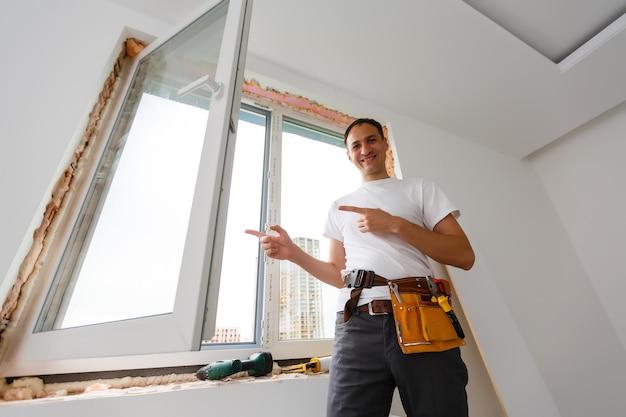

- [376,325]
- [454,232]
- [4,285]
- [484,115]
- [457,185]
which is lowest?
[376,325]

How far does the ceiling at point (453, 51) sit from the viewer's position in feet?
4.90

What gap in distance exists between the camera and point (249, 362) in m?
1.06

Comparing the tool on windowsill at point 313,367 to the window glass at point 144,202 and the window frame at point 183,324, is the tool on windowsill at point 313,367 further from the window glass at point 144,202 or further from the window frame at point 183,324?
the window glass at point 144,202

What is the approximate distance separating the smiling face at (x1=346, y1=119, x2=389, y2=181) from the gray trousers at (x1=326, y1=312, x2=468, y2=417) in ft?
2.05

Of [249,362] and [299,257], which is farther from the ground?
[299,257]

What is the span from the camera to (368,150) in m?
1.12

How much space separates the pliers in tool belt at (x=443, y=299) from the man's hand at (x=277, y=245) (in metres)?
0.50

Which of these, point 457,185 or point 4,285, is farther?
point 457,185

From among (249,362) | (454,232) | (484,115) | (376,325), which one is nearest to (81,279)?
(249,362)

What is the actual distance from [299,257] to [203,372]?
59 cm

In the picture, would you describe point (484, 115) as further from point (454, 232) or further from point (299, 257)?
point (299, 257)

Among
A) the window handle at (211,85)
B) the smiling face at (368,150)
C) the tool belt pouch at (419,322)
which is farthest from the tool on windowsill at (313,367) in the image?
the window handle at (211,85)

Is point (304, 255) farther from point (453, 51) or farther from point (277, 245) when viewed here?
point (453, 51)

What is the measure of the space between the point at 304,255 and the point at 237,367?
521 mm
